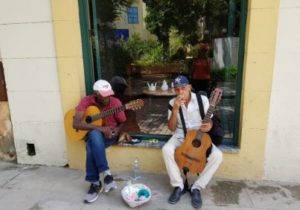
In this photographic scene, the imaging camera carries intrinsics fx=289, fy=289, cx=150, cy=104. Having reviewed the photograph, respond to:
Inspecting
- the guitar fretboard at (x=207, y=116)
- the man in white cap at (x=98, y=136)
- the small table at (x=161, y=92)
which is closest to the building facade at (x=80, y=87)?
the man in white cap at (x=98, y=136)

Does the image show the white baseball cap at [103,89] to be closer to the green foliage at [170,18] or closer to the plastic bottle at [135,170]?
the plastic bottle at [135,170]

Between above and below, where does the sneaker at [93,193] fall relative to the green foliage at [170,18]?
below

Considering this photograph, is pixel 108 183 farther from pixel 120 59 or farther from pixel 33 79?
pixel 120 59

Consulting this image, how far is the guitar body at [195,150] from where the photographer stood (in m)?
2.88

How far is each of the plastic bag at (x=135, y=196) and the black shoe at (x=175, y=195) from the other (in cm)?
25

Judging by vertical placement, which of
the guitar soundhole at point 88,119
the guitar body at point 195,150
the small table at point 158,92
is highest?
the small table at point 158,92

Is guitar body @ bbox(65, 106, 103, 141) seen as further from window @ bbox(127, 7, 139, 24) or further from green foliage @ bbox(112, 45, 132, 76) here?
window @ bbox(127, 7, 139, 24)

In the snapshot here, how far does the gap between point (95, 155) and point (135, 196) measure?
0.59 metres

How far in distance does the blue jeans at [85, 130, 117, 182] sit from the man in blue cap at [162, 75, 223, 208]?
25.5 inches

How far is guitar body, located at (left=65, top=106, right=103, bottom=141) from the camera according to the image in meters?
3.19

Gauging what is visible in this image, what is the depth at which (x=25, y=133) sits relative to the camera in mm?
3855

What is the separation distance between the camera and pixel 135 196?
286 centimetres

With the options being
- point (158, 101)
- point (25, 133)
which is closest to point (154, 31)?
point (158, 101)

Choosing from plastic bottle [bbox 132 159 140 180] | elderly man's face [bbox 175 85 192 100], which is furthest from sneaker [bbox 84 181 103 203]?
elderly man's face [bbox 175 85 192 100]
